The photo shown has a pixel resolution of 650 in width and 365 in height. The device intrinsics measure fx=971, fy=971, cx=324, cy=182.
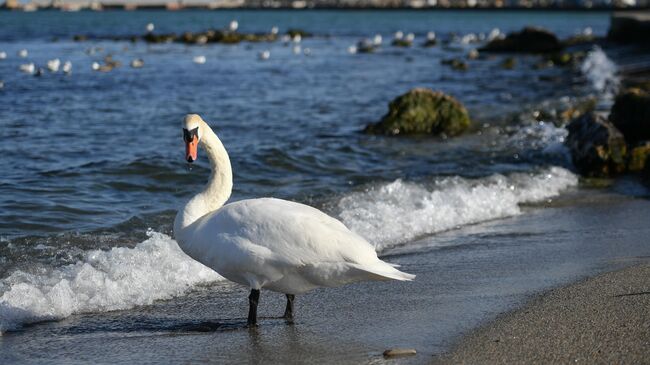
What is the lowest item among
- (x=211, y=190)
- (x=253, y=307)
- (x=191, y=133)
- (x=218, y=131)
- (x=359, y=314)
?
(x=218, y=131)

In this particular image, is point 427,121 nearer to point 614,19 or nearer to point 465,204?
point 465,204

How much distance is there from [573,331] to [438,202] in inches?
213

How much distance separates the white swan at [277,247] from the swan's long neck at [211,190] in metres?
0.06

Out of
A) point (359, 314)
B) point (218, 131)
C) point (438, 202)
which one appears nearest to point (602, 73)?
point (218, 131)

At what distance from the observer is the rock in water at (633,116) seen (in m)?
15.1

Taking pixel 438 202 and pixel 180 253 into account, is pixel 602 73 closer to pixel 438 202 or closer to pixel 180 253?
pixel 438 202

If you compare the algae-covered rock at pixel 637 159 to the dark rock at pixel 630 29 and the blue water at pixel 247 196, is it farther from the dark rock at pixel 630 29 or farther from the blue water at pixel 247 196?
the dark rock at pixel 630 29

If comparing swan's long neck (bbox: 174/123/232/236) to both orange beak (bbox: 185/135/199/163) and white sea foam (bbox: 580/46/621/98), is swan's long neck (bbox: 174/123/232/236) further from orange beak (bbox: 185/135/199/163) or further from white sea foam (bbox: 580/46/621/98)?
white sea foam (bbox: 580/46/621/98)

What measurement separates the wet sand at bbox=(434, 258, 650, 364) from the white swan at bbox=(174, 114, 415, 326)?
0.74 m

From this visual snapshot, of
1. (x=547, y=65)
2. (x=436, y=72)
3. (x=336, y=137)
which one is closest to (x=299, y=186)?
(x=336, y=137)

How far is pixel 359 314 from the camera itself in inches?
284

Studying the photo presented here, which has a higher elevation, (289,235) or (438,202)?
(289,235)

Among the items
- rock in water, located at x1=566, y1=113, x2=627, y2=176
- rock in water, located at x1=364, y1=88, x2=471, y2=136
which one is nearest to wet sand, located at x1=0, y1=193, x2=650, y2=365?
rock in water, located at x1=566, y1=113, x2=627, y2=176

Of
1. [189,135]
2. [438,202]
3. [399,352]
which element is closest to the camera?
[399,352]
